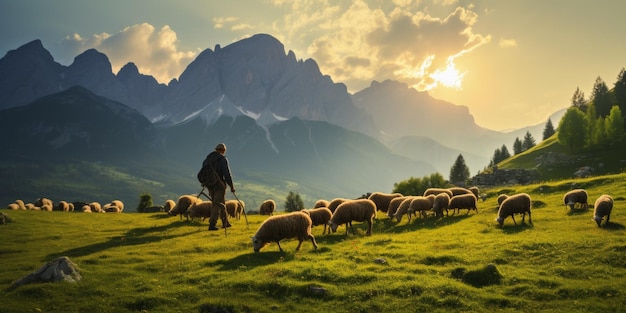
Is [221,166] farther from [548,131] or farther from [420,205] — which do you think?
[548,131]

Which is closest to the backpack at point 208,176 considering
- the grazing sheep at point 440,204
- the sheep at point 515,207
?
the grazing sheep at point 440,204

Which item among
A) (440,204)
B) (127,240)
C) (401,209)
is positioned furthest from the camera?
(440,204)

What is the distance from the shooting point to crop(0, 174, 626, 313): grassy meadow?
12.4 m

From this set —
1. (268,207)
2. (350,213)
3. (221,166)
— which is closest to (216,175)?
(221,166)

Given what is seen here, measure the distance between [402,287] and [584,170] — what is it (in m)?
78.1

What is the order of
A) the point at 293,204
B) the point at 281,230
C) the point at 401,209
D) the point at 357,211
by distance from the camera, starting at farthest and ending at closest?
the point at 293,204 → the point at 401,209 → the point at 357,211 → the point at 281,230

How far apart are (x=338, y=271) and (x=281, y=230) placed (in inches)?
192

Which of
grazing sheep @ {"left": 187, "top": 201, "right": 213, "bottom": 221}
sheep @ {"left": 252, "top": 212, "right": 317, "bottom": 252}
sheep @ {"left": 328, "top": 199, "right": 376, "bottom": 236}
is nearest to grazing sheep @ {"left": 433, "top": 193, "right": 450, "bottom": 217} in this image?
sheep @ {"left": 328, "top": 199, "right": 376, "bottom": 236}

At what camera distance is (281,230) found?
1873 centimetres

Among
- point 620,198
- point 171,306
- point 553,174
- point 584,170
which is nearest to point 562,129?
point 553,174

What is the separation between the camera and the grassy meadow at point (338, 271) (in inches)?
487

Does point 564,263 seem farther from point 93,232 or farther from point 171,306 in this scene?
point 93,232

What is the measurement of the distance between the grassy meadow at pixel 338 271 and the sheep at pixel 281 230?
655mm

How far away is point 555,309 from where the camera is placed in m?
11.6
